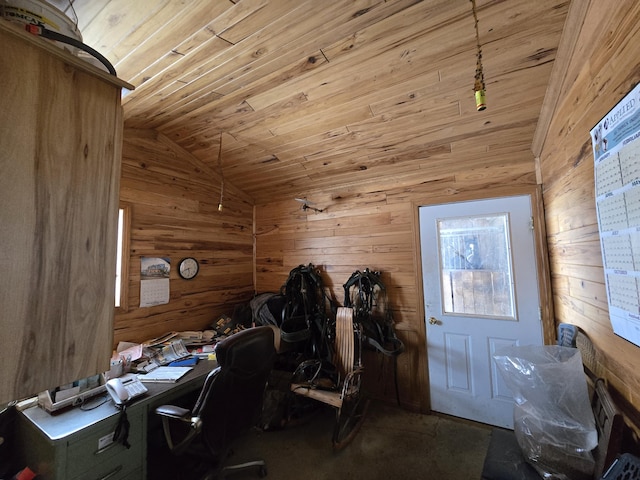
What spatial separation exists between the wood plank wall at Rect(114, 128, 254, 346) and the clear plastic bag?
263 cm

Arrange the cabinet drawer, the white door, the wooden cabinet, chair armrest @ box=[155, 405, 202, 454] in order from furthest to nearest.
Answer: the white door
chair armrest @ box=[155, 405, 202, 454]
the cabinet drawer
the wooden cabinet

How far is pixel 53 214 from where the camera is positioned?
0.57 m

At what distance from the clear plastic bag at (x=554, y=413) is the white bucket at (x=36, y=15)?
6.87 feet

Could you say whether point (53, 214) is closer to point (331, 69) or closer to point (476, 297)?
point (331, 69)

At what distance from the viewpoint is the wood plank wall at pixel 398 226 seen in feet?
7.14

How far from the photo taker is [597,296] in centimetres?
121

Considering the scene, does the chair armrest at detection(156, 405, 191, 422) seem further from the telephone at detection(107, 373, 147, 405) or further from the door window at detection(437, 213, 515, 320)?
the door window at detection(437, 213, 515, 320)

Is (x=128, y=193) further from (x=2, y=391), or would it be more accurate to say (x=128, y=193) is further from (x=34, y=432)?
(x=2, y=391)

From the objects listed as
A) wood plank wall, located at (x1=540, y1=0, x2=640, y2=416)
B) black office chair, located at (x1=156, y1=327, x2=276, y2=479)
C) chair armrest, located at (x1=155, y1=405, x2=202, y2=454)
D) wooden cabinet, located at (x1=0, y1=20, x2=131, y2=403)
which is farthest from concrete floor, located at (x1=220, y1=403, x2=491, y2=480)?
wooden cabinet, located at (x1=0, y1=20, x2=131, y2=403)

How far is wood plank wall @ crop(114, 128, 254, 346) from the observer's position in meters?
2.29

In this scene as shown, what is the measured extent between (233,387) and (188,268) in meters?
Answer: 1.56

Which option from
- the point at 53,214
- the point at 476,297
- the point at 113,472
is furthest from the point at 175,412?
the point at 476,297

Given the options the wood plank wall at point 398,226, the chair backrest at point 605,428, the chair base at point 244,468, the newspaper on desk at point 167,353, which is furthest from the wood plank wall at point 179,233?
the chair backrest at point 605,428

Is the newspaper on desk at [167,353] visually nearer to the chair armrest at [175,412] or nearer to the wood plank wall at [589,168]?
the chair armrest at [175,412]
